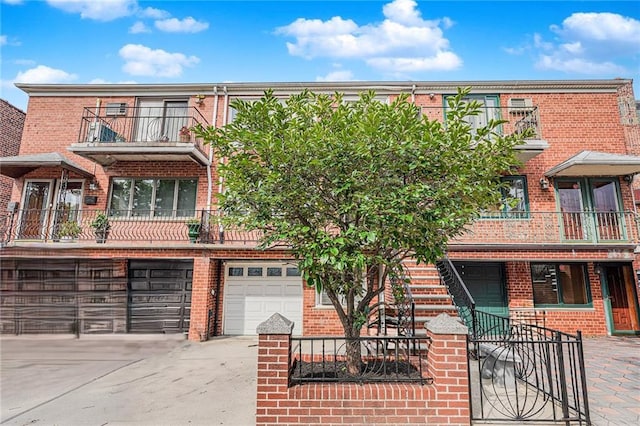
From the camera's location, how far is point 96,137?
9477 mm

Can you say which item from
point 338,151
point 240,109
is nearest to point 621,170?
point 338,151

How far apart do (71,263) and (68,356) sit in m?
3.58

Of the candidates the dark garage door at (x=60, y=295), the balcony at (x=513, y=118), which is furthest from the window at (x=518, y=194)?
the dark garage door at (x=60, y=295)

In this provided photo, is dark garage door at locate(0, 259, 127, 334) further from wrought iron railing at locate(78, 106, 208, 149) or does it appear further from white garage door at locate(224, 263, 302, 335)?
wrought iron railing at locate(78, 106, 208, 149)

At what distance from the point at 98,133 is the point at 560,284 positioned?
14485 mm

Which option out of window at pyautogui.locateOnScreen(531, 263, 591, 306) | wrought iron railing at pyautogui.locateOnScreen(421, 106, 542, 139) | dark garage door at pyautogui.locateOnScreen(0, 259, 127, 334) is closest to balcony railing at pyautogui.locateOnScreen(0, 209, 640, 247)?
dark garage door at pyautogui.locateOnScreen(0, 259, 127, 334)

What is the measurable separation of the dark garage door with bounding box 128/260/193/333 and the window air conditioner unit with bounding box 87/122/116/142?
3.80 m

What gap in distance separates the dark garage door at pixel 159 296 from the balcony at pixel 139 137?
3.25 metres

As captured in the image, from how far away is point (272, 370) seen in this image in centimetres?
349

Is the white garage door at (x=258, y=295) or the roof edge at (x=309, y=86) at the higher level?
the roof edge at (x=309, y=86)

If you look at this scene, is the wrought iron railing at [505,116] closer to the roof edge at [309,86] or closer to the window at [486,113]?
the window at [486,113]

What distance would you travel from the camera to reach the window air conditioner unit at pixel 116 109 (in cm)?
1073

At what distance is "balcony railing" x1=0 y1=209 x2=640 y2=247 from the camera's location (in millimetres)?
9109

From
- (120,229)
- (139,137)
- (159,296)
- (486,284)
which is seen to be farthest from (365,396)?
(139,137)
